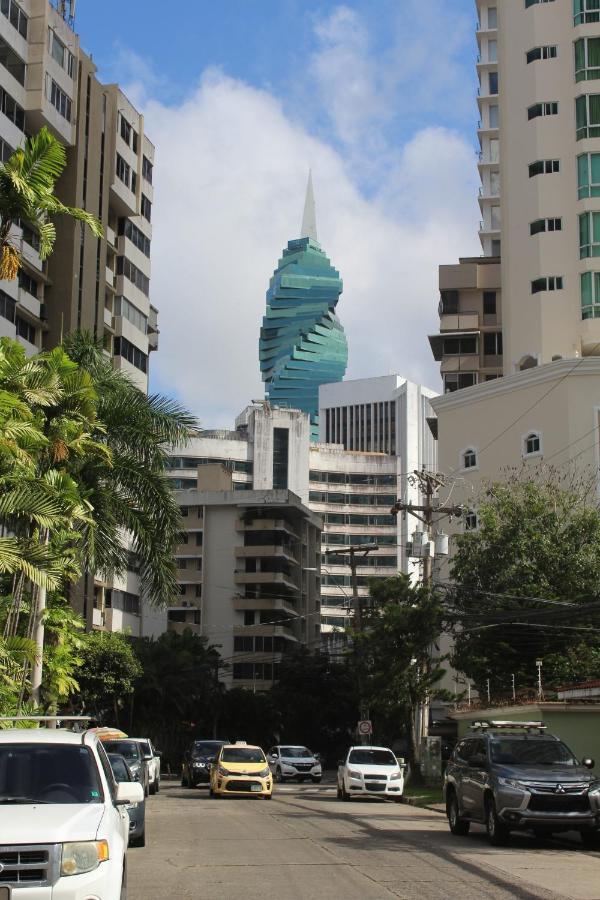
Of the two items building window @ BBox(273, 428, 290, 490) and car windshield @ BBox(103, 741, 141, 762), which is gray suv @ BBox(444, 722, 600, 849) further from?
building window @ BBox(273, 428, 290, 490)

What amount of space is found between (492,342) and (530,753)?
209 ft

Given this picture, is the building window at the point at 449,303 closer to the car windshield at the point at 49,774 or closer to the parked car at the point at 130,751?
the parked car at the point at 130,751

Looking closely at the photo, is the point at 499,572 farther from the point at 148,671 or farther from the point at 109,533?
the point at 148,671

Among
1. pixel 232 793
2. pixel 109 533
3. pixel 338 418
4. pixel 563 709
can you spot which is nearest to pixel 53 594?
pixel 109 533

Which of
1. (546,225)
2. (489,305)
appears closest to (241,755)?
(546,225)

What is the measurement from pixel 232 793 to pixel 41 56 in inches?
1462

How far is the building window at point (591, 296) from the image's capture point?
6450 cm

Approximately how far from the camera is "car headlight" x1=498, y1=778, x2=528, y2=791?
18.7 m

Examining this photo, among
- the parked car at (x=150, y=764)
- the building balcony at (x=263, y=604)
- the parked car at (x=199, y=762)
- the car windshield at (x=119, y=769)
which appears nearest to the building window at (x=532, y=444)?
the parked car at (x=199, y=762)

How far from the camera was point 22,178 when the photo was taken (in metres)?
20.1

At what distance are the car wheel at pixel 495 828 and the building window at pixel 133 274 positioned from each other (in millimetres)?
53433

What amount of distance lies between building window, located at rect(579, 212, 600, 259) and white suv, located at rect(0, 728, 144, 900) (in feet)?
190

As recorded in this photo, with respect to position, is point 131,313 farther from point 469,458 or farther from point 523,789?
point 523,789

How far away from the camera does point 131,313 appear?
69812 millimetres
